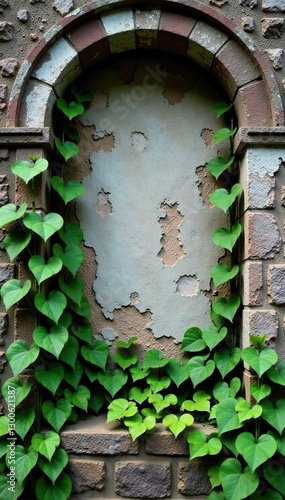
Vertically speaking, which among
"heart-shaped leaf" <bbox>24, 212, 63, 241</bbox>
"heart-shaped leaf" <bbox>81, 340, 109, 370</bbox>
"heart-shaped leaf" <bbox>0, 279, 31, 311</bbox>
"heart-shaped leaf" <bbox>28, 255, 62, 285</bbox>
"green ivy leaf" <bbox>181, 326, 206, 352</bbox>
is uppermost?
"heart-shaped leaf" <bbox>24, 212, 63, 241</bbox>

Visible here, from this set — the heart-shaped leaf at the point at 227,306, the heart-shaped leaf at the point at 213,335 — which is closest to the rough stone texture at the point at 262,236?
the heart-shaped leaf at the point at 227,306

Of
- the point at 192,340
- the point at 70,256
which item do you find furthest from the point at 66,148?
the point at 192,340

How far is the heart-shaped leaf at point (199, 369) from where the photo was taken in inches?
86.9

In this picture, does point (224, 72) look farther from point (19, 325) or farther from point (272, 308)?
point (19, 325)

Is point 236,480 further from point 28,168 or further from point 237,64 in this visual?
point 237,64

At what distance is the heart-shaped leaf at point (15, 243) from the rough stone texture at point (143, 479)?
0.98 m

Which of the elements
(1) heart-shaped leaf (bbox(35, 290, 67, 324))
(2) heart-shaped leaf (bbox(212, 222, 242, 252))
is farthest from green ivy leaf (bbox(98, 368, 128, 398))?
(2) heart-shaped leaf (bbox(212, 222, 242, 252))

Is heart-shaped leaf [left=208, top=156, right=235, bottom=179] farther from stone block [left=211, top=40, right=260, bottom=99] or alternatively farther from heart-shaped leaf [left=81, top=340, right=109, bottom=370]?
heart-shaped leaf [left=81, top=340, right=109, bottom=370]

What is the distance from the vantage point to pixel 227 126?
2457 millimetres

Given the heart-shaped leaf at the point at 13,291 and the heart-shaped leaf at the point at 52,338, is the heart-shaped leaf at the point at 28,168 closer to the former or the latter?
the heart-shaped leaf at the point at 13,291

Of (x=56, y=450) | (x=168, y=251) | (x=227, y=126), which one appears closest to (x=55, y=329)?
(x=56, y=450)

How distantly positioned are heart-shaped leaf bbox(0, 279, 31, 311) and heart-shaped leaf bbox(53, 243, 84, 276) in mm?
194

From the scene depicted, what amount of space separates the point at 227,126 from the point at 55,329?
1.25 m

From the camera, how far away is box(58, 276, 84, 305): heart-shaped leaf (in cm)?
225
